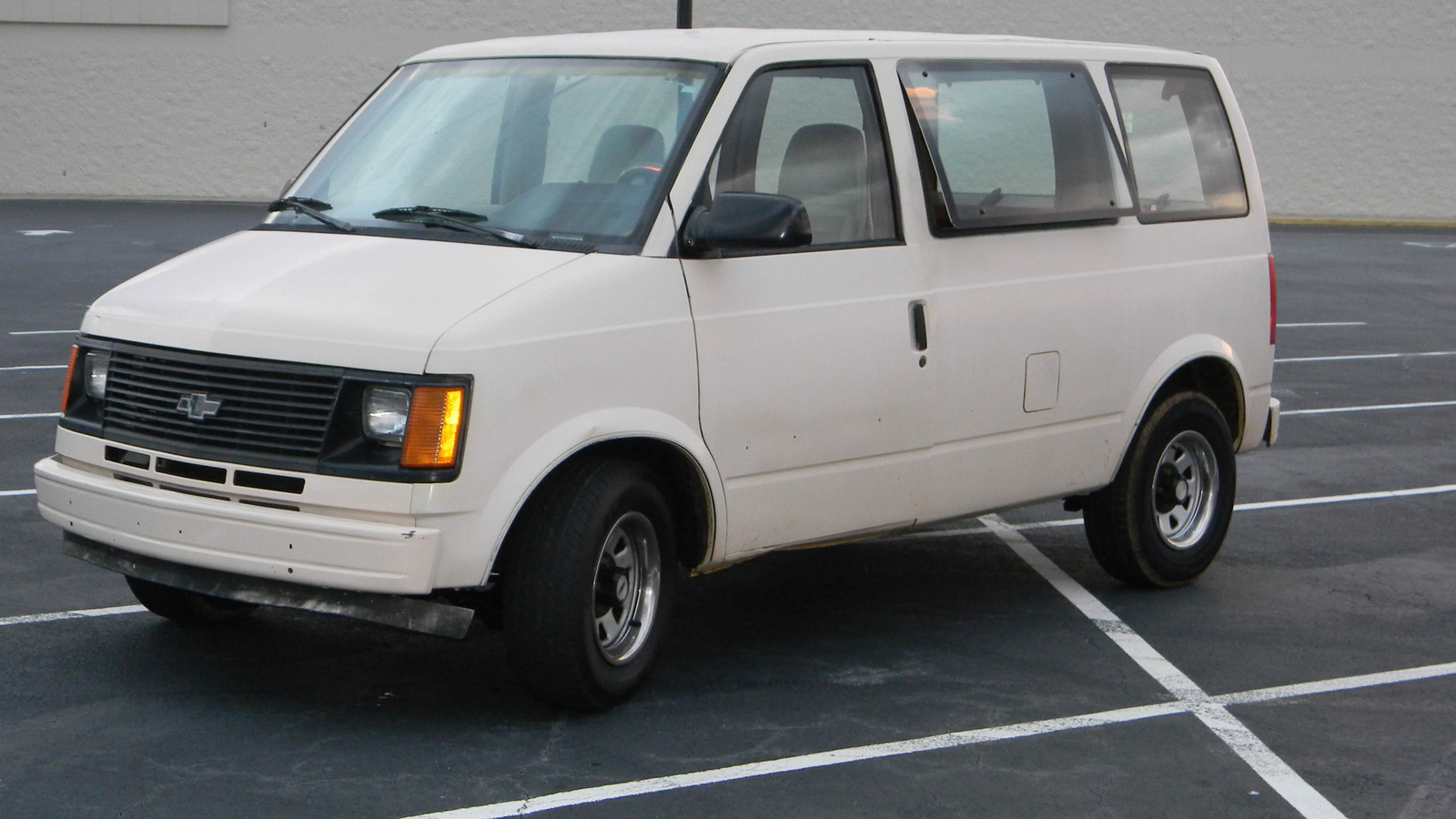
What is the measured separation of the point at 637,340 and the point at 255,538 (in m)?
1.25

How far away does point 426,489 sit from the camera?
4953 mm

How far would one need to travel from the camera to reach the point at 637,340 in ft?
17.7

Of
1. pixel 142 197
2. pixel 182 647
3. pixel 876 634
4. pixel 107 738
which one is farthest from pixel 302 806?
pixel 142 197

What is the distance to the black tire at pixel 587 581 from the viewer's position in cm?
524

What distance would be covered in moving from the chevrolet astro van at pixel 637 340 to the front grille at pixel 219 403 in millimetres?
11

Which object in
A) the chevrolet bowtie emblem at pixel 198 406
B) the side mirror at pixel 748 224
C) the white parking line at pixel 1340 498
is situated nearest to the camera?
the chevrolet bowtie emblem at pixel 198 406

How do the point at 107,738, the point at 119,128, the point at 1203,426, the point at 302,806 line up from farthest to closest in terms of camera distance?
the point at 119,128
the point at 1203,426
the point at 107,738
the point at 302,806

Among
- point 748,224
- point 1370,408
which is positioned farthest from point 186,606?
point 1370,408

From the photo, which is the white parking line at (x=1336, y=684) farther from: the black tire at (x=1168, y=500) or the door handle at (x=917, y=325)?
the door handle at (x=917, y=325)

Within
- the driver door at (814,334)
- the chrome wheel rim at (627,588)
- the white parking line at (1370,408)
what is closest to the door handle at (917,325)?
the driver door at (814,334)

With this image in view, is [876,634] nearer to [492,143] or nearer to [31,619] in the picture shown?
[492,143]

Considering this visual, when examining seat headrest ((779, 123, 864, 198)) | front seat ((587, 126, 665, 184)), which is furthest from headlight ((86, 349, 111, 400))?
seat headrest ((779, 123, 864, 198))

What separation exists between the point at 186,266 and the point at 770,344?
6.17 feet

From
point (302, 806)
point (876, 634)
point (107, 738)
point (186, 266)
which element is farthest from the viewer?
point (876, 634)
